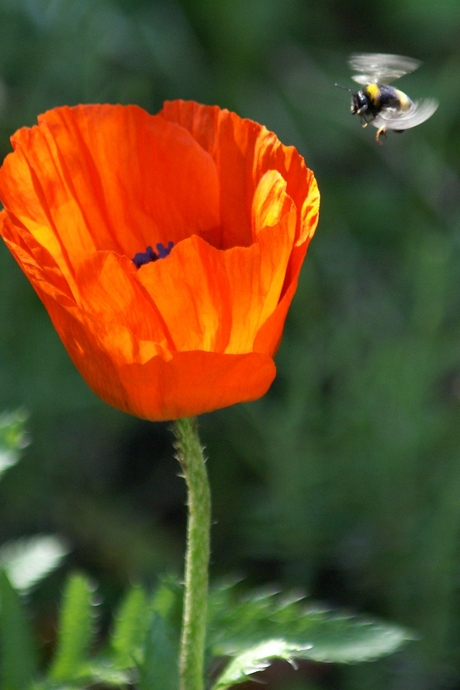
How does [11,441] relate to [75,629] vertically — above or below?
above

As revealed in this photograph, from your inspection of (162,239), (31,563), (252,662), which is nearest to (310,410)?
(31,563)

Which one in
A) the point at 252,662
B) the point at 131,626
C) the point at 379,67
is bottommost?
the point at 252,662

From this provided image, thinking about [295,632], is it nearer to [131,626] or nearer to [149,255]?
[131,626]

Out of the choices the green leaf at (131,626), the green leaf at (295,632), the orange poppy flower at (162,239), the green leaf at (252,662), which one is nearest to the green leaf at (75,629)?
the green leaf at (131,626)

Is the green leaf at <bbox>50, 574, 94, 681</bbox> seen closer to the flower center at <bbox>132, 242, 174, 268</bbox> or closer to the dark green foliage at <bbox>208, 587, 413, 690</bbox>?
the dark green foliage at <bbox>208, 587, 413, 690</bbox>

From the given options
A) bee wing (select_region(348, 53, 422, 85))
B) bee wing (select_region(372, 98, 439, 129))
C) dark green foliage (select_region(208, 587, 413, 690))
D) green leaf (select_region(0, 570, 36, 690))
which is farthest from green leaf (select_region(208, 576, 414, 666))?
bee wing (select_region(348, 53, 422, 85))

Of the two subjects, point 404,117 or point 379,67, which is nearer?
point 404,117

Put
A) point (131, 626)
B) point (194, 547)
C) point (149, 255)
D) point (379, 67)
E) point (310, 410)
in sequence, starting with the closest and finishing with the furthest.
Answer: point (194, 547) → point (149, 255) → point (131, 626) → point (379, 67) → point (310, 410)

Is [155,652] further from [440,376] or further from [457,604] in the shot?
[440,376]
